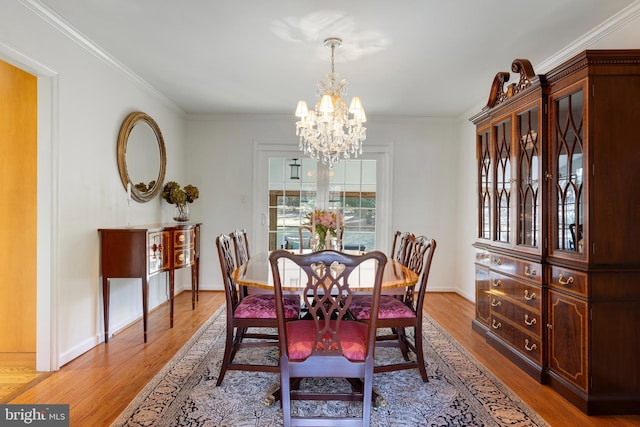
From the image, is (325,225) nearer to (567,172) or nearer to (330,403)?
(330,403)

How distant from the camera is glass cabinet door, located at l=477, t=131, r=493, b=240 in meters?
3.38

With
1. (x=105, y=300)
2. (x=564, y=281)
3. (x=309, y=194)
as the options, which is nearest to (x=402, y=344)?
(x=564, y=281)

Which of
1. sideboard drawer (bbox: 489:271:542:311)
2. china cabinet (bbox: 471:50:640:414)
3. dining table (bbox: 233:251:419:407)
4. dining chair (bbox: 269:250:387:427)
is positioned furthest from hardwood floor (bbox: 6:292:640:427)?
dining chair (bbox: 269:250:387:427)

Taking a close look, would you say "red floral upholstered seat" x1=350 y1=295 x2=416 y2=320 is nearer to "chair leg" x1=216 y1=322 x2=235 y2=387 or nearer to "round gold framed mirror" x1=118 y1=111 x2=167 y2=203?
"chair leg" x1=216 y1=322 x2=235 y2=387

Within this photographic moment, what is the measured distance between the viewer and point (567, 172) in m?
2.38

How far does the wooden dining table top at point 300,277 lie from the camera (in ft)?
6.95

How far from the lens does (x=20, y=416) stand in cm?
207

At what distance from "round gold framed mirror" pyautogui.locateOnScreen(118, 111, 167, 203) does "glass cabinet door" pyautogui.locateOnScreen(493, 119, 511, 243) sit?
3341 mm

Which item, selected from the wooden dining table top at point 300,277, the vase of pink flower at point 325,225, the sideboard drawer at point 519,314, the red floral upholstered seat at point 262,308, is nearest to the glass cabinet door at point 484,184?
the sideboard drawer at point 519,314

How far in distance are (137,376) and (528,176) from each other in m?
3.03

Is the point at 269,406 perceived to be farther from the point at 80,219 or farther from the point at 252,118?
the point at 252,118

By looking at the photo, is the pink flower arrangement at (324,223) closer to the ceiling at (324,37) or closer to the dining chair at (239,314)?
the dining chair at (239,314)

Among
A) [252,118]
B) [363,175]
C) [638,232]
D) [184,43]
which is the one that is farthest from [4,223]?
[638,232]

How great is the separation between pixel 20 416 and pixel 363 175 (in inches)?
171
